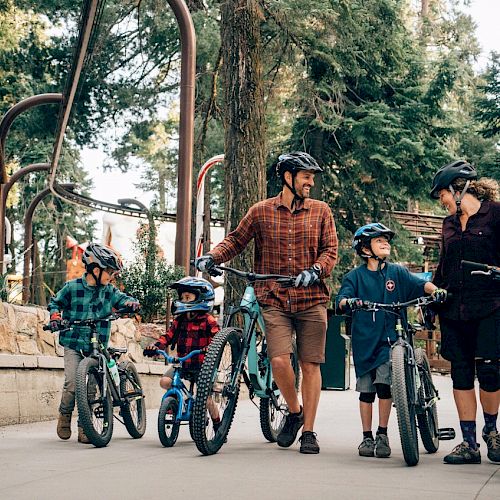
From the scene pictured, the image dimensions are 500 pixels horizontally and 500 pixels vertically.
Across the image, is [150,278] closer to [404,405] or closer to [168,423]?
[168,423]

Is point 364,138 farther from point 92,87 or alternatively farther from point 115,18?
point 92,87

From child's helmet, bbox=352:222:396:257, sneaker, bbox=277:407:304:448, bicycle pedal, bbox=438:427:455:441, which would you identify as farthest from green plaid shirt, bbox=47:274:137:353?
bicycle pedal, bbox=438:427:455:441

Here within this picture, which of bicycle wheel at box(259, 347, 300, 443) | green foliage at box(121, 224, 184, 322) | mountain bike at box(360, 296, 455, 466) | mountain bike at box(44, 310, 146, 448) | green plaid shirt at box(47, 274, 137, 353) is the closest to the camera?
mountain bike at box(360, 296, 455, 466)

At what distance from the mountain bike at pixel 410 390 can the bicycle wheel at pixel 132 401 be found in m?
2.33

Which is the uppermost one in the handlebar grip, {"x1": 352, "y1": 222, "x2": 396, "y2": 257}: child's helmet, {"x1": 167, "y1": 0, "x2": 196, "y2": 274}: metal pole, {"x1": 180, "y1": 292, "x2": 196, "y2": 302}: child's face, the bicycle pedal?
{"x1": 167, "y1": 0, "x2": 196, "y2": 274}: metal pole

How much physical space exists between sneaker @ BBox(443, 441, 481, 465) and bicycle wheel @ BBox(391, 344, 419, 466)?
10.7 inches

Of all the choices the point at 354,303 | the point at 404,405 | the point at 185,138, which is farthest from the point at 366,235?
the point at 185,138

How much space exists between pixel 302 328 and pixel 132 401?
199cm

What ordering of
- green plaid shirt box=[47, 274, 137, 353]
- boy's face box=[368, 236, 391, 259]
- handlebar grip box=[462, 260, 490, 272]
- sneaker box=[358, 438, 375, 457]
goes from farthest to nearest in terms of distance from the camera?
1. green plaid shirt box=[47, 274, 137, 353]
2. boy's face box=[368, 236, 391, 259]
3. sneaker box=[358, 438, 375, 457]
4. handlebar grip box=[462, 260, 490, 272]

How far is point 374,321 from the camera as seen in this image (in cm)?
769

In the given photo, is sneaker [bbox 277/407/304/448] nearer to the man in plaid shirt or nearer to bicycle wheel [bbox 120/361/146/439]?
the man in plaid shirt

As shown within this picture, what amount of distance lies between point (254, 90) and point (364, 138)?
842 centimetres

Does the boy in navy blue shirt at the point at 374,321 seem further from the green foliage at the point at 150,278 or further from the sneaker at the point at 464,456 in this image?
the green foliage at the point at 150,278

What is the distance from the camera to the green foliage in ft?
47.3
